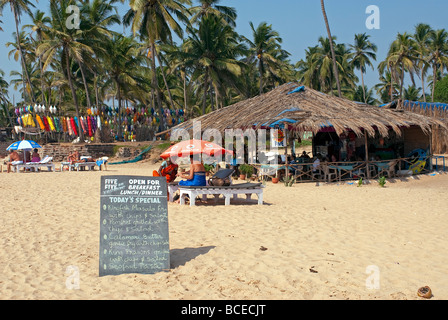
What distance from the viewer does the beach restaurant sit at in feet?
47.9

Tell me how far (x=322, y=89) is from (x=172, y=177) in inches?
1346

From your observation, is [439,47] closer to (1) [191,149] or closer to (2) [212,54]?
(2) [212,54]

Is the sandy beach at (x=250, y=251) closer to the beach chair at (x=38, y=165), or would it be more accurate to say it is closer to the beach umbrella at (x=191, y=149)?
the beach umbrella at (x=191, y=149)

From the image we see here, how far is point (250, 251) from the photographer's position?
5.71 metres

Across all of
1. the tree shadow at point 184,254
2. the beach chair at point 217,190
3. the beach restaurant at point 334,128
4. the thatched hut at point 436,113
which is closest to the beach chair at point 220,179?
the beach chair at point 217,190

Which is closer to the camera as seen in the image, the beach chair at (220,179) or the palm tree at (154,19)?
the beach chair at (220,179)

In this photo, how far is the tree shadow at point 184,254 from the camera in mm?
5266

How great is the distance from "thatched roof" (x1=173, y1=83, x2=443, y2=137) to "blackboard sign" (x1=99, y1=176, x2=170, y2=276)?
958 centimetres

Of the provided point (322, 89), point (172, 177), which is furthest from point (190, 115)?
point (172, 177)

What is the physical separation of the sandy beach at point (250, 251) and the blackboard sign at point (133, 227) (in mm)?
163

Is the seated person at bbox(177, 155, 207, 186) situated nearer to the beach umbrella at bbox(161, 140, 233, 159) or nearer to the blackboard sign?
the beach umbrella at bbox(161, 140, 233, 159)

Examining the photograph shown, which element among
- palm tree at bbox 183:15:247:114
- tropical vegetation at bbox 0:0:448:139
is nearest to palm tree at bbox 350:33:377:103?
tropical vegetation at bbox 0:0:448:139
